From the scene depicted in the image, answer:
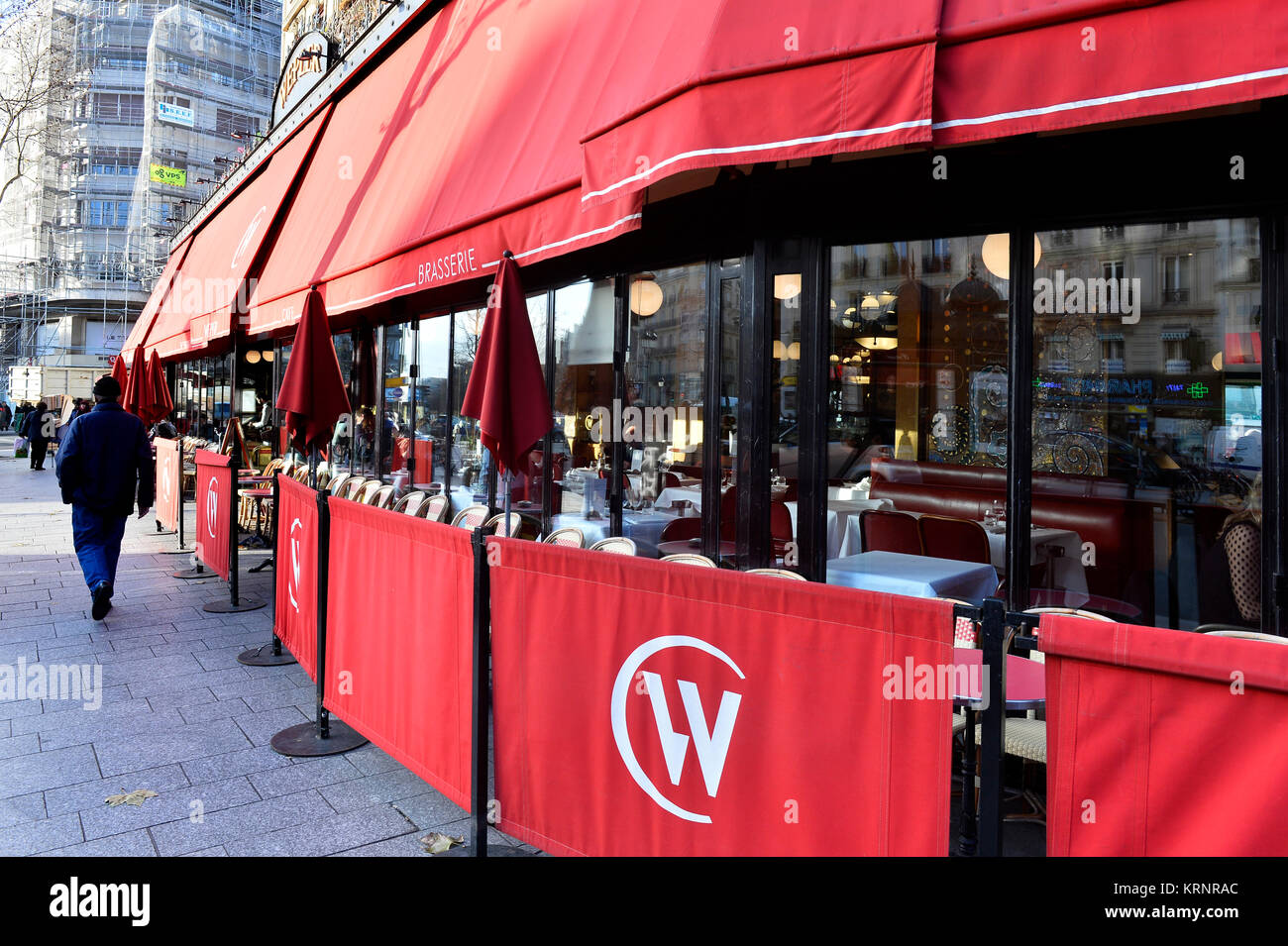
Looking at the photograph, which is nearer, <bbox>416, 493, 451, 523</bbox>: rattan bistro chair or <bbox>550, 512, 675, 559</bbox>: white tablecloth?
<bbox>550, 512, 675, 559</bbox>: white tablecloth

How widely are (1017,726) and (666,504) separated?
138 inches

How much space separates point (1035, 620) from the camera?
7.73 feet

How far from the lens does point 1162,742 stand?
81.7 inches

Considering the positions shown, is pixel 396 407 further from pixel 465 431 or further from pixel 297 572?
pixel 297 572

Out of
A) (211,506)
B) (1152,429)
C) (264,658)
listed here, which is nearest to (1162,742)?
(1152,429)

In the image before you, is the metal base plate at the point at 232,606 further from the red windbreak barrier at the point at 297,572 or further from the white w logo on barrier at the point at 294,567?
the white w logo on barrier at the point at 294,567

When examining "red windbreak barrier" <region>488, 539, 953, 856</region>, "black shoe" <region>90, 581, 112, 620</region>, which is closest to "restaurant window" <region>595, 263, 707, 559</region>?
"red windbreak barrier" <region>488, 539, 953, 856</region>

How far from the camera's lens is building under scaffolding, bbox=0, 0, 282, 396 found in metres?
41.5

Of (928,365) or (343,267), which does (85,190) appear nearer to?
(343,267)

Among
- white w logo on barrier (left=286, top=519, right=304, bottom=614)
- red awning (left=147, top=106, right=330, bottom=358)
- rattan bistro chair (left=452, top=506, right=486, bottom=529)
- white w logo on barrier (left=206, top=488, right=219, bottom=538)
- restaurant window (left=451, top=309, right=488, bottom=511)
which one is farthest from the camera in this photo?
red awning (left=147, top=106, right=330, bottom=358)

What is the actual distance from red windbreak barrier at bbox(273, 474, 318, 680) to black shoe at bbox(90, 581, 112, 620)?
283cm

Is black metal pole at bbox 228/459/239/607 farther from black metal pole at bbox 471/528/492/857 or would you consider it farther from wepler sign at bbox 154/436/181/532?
black metal pole at bbox 471/528/492/857

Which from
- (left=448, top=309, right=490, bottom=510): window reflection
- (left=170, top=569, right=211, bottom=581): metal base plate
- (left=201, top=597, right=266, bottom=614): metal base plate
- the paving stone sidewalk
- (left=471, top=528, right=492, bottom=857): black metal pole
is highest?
(left=448, top=309, right=490, bottom=510): window reflection
